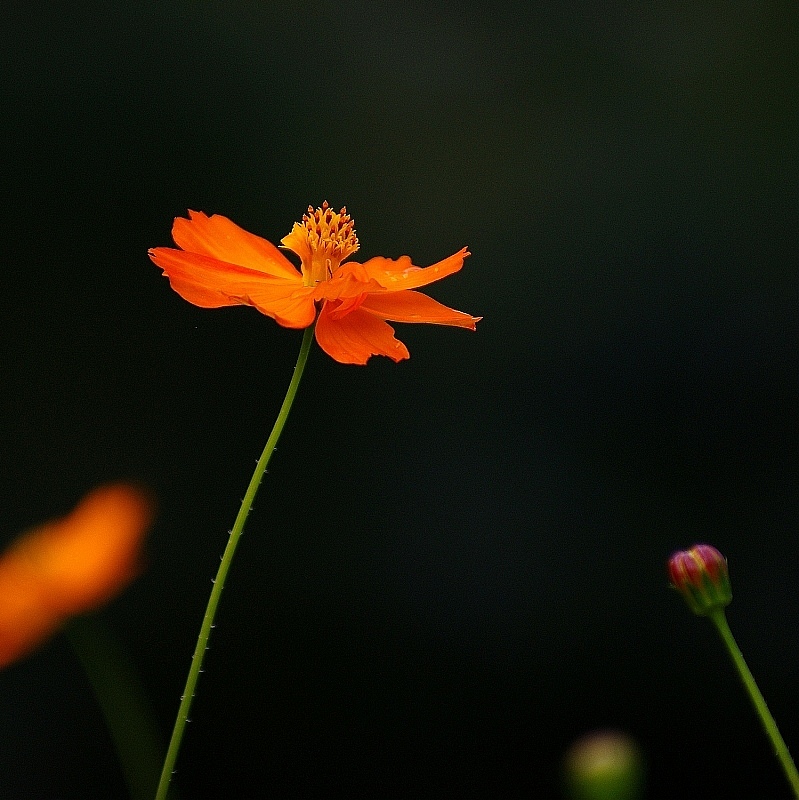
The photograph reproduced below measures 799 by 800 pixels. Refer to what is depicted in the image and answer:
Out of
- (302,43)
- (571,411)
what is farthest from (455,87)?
(571,411)

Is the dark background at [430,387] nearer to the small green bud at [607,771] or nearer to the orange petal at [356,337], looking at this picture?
the orange petal at [356,337]

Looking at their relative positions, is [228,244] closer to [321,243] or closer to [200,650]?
[321,243]

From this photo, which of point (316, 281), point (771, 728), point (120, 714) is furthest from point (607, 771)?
point (316, 281)

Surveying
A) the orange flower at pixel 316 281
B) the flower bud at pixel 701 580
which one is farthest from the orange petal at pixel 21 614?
the flower bud at pixel 701 580

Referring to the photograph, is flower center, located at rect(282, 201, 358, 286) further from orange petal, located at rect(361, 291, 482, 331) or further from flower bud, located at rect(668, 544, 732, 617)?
flower bud, located at rect(668, 544, 732, 617)

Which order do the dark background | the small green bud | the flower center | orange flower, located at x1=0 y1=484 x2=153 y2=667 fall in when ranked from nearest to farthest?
the small green bud < orange flower, located at x1=0 y1=484 x2=153 y2=667 < the flower center < the dark background

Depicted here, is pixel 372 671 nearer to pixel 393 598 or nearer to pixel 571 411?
pixel 393 598

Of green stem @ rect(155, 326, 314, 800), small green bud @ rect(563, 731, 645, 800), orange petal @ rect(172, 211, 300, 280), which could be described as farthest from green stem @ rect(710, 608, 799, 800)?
orange petal @ rect(172, 211, 300, 280)
